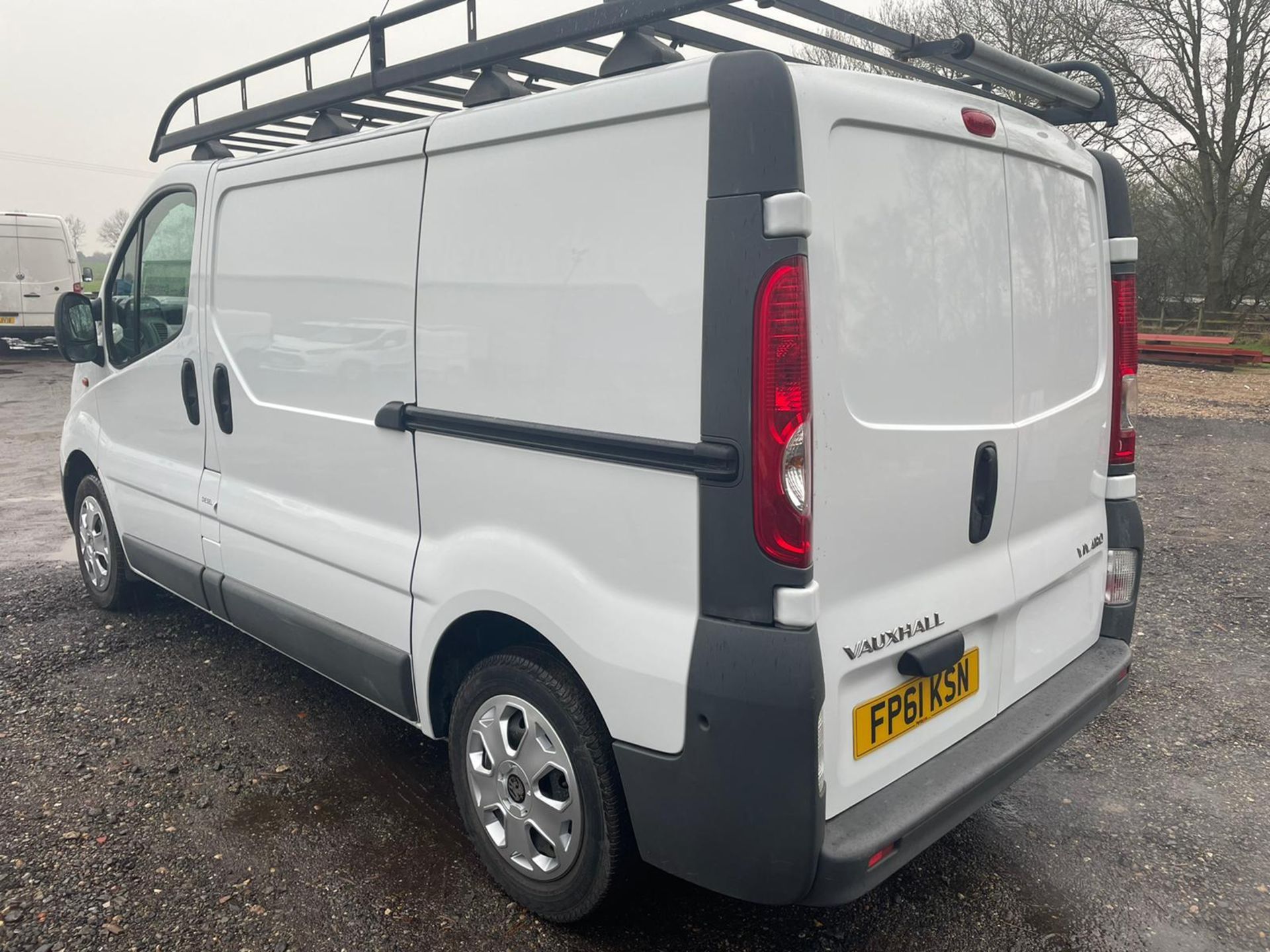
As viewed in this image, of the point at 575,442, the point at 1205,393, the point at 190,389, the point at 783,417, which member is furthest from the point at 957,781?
the point at 1205,393

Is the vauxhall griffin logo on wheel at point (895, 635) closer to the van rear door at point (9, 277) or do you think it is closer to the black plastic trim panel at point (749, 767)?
the black plastic trim panel at point (749, 767)

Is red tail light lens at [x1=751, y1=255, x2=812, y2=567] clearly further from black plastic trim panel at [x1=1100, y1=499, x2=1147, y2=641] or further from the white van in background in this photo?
the white van in background

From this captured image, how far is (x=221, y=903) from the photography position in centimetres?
275

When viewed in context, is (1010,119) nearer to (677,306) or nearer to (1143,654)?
(677,306)

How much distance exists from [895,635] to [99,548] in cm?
428

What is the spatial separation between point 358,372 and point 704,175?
1.43 metres

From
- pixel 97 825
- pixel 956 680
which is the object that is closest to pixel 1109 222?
pixel 956 680

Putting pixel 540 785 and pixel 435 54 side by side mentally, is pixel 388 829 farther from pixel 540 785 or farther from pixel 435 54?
pixel 435 54

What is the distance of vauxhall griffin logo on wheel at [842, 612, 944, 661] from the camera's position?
221cm

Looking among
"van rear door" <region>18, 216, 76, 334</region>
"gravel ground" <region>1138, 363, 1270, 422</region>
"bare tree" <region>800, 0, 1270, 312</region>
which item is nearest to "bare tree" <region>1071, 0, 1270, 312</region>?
"bare tree" <region>800, 0, 1270, 312</region>

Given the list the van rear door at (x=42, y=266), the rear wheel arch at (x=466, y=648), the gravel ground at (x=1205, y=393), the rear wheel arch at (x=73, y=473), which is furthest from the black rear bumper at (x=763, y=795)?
the van rear door at (x=42, y=266)

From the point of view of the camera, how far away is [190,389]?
12.9 ft

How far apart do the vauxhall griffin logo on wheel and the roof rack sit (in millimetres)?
1310

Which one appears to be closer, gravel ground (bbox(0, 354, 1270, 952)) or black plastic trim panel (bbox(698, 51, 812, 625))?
black plastic trim panel (bbox(698, 51, 812, 625))
